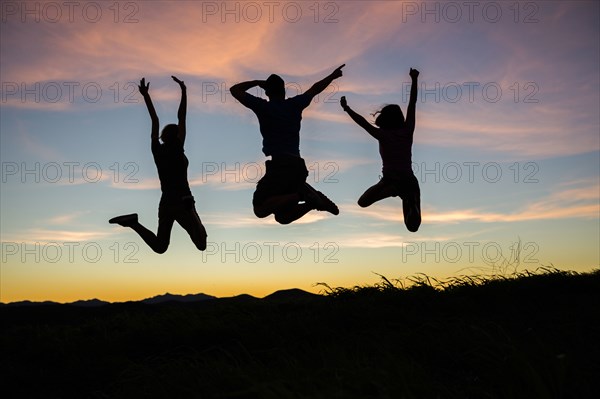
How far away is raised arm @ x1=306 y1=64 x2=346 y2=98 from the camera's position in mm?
8070

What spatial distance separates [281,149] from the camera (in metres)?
7.83

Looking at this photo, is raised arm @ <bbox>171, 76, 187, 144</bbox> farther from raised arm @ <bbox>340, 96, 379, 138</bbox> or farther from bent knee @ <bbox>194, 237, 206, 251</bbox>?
raised arm @ <bbox>340, 96, 379, 138</bbox>

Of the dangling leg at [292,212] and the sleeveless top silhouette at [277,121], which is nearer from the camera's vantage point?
the sleeveless top silhouette at [277,121]

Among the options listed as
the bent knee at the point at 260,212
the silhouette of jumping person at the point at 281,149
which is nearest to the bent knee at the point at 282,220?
the silhouette of jumping person at the point at 281,149

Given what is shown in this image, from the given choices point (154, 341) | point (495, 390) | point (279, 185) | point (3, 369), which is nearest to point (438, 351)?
point (495, 390)

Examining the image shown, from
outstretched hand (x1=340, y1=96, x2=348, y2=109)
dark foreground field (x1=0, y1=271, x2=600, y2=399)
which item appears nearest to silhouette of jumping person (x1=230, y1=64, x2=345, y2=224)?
outstretched hand (x1=340, y1=96, x2=348, y2=109)

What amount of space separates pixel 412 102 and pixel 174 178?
3.46 m

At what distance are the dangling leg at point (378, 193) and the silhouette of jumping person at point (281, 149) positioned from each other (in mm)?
990

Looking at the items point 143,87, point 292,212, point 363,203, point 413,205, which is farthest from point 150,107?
point 413,205

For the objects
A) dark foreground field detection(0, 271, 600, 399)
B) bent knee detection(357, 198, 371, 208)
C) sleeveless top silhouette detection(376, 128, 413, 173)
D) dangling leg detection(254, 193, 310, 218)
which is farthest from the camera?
bent knee detection(357, 198, 371, 208)

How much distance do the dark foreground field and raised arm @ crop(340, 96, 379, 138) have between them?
2.52 m

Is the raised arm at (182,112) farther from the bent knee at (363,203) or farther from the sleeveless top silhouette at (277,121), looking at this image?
the bent knee at (363,203)

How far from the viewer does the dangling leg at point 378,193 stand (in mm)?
8891

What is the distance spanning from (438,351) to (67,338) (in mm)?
6110
